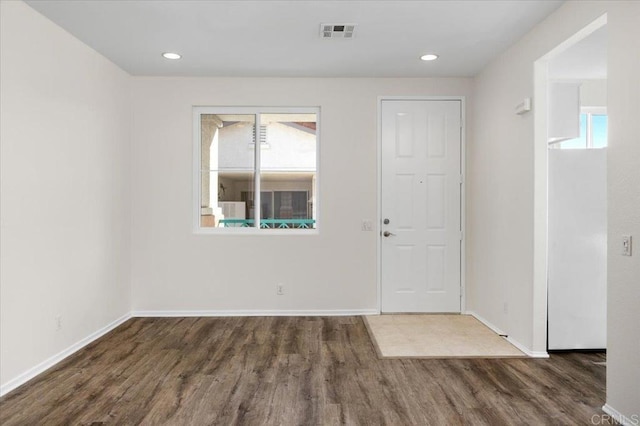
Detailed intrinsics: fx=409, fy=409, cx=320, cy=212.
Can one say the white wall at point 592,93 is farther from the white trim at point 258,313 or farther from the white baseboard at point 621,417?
the white baseboard at point 621,417

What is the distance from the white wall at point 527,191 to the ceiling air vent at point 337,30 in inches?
58.9

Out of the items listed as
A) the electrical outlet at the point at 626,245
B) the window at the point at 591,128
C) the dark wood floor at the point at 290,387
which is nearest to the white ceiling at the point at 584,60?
the window at the point at 591,128

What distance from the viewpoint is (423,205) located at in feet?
15.3

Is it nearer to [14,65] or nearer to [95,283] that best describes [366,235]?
[95,283]

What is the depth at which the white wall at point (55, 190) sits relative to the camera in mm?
2754

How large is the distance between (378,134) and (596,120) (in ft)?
8.66

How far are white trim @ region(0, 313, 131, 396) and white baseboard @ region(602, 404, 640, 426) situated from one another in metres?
3.77

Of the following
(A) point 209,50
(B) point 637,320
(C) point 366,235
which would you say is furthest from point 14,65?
(B) point 637,320

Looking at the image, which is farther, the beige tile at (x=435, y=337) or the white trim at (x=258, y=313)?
the white trim at (x=258, y=313)

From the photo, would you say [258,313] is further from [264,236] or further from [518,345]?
[518,345]

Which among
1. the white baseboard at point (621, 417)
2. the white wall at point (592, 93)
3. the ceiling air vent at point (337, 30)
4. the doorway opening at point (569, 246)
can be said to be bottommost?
the white baseboard at point (621, 417)

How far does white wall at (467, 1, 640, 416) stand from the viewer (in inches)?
89.0

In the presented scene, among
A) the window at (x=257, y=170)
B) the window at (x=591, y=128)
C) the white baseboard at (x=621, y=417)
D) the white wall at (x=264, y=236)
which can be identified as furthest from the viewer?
the window at (x=591, y=128)

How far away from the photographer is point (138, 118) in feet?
15.0
